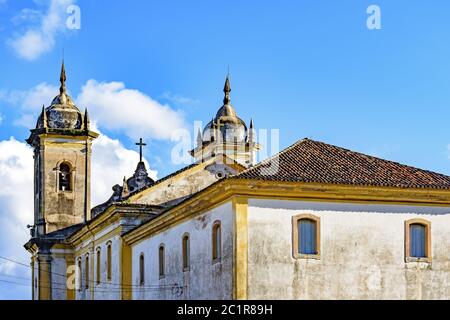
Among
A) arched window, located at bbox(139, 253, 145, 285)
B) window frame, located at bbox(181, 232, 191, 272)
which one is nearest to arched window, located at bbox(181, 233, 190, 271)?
window frame, located at bbox(181, 232, 191, 272)

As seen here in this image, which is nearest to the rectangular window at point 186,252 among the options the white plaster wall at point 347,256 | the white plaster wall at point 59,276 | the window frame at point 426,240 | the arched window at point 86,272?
the white plaster wall at point 347,256

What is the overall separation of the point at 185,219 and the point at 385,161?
20.2 ft

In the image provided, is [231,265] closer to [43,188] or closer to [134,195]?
[134,195]

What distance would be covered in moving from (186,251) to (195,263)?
119 cm

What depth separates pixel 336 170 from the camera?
29594mm

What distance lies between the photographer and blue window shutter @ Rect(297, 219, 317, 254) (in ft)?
92.2

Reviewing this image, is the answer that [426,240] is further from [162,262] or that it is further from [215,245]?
[162,262]

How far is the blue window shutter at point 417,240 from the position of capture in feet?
95.9

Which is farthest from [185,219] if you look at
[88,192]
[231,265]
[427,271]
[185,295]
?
[88,192]

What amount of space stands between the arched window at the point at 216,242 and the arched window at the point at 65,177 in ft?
67.6

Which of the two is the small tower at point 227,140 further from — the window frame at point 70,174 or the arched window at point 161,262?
the arched window at point 161,262

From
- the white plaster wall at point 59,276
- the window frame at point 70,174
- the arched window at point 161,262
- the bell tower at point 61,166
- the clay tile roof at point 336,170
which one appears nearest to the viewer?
the clay tile roof at point 336,170

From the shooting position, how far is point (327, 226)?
28312mm

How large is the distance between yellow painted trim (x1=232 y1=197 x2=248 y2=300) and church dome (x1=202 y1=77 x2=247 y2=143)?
26819mm
